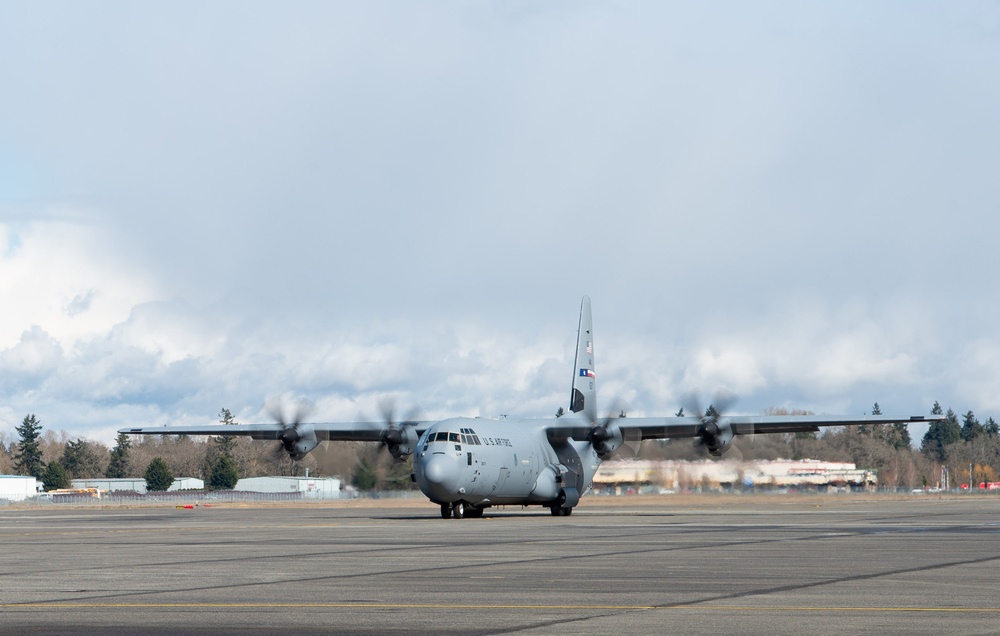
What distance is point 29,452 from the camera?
17862 centimetres

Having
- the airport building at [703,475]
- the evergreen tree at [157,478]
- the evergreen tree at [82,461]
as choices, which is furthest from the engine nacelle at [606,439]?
the evergreen tree at [82,461]

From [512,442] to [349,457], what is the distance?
11.5 m

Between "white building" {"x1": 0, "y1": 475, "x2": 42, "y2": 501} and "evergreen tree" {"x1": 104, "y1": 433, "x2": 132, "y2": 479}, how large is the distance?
3291 centimetres

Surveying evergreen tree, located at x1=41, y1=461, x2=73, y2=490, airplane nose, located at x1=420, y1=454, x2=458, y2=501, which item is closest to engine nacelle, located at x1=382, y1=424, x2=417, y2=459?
airplane nose, located at x1=420, y1=454, x2=458, y2=501

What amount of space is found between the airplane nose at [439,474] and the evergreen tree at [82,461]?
131900 mm

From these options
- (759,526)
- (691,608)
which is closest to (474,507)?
(759,526)

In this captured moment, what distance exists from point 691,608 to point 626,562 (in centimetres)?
727

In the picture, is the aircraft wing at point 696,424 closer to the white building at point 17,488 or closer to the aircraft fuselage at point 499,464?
the aircraft fuselage at point 499,464

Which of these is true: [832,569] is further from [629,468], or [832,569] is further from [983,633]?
[629,468]

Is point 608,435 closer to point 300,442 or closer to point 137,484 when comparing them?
point 300,442

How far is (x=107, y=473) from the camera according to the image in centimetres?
16438

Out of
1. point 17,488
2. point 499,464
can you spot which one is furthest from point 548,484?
point 17,488

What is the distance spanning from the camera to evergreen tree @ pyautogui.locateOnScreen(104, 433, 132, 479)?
16200cm

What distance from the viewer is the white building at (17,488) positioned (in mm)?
121688
